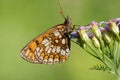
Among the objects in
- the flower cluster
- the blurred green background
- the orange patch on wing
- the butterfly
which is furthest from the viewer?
the blurred green background

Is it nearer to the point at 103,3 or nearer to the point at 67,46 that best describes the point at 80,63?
the point at 103,3

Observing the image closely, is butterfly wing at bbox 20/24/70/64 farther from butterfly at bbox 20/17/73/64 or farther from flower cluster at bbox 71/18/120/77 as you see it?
flower cluster at bbox 71/18/120/77

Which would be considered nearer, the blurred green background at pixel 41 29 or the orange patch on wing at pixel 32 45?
the orange patch on wing at pixel 32 45

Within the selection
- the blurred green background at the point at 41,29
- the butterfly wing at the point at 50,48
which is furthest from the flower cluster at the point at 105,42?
the blurred green background at the point at 41,29

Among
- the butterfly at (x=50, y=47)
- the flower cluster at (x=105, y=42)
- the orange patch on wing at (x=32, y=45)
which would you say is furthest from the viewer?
the orange patch on wing at (x=32, y=45)

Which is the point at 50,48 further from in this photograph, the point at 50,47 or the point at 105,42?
the point at 105,42

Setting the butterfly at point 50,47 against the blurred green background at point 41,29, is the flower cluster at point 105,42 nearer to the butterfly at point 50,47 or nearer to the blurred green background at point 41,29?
the butterfly at point 50,47

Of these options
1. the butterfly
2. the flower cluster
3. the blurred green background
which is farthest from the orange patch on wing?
the blurred green background

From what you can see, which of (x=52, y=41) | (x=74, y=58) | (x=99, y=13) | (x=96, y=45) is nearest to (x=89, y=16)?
(x=99, y=13)

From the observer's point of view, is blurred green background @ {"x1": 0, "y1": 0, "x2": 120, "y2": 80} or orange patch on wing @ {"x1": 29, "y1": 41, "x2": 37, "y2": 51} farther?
blurred green background @ {"x1": 0, "y1": 0, "x2": 120, "y2": 80}
